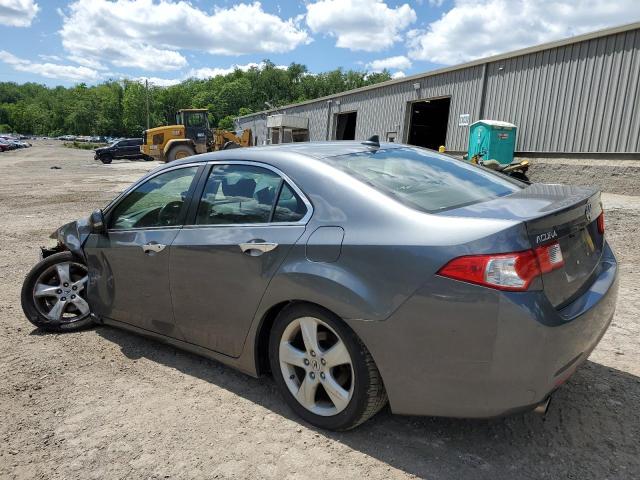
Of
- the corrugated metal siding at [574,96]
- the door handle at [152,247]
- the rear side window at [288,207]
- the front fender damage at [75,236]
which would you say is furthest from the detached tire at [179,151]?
the rear side window at [288,207]

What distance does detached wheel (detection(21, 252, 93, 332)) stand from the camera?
4.04 metres

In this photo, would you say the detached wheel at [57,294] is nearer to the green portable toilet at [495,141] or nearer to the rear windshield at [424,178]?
the rear windshield at [424,178]

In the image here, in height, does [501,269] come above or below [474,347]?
above

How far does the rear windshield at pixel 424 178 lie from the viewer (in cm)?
248

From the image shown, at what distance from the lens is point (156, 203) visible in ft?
11.4

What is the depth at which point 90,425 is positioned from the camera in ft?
8.91

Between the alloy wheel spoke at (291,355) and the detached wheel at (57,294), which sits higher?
the alloy wheel spoke at (291,355)

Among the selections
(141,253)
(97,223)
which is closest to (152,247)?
(141,253)

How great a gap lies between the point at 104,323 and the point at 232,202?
1.81m

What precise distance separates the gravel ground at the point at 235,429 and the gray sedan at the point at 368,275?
9.4 inches

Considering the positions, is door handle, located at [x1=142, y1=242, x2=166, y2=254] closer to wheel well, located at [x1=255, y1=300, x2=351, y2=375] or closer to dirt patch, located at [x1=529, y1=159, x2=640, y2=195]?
wheel well, located at [x1=255, y1=300, x2=351, y2=375]

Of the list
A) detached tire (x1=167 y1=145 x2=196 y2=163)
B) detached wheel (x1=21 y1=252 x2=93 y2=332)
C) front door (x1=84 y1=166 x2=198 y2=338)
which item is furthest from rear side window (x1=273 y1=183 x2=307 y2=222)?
detached tire (x1=167 y1=145 x2=196 y2=163)

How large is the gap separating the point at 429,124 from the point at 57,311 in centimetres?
2379

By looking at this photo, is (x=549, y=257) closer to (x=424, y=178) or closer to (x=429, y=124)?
(x=424, y=178)
